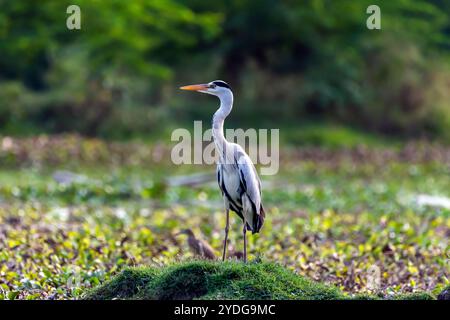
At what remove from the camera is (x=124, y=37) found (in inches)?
928

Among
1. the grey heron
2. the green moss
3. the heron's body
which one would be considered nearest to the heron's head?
the grey heron

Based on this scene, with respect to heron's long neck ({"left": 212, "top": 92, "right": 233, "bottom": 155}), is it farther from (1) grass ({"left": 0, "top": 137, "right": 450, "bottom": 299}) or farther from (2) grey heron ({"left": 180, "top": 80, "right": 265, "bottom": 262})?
(1) grass ({"left": 0, "top": 137, "right": 450, "bottom": 299})

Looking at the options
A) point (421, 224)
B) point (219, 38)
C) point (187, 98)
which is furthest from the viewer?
point (219, 38)

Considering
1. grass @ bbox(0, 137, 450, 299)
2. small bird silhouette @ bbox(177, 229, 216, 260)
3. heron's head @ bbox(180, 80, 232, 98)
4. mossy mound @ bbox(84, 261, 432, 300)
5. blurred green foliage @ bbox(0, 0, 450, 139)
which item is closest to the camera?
mossy mound @ bbox(84, 261, 432, 300)

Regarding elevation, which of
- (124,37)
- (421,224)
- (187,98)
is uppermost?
(124,37)

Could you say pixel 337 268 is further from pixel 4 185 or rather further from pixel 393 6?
pixel 393 6

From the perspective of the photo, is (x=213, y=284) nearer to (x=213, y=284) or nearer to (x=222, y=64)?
(x=213, y=284)

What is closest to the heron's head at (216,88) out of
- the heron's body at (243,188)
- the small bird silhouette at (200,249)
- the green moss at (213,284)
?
the heron's body at (243,188)

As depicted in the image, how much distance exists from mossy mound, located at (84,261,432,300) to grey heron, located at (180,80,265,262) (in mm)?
747

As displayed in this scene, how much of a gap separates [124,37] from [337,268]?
16.9 metres

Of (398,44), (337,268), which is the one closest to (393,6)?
(398,44)

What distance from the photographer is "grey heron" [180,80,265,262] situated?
6711 millimetres

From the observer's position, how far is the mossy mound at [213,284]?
5.71m

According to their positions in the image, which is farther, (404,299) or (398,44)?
(398,44)
